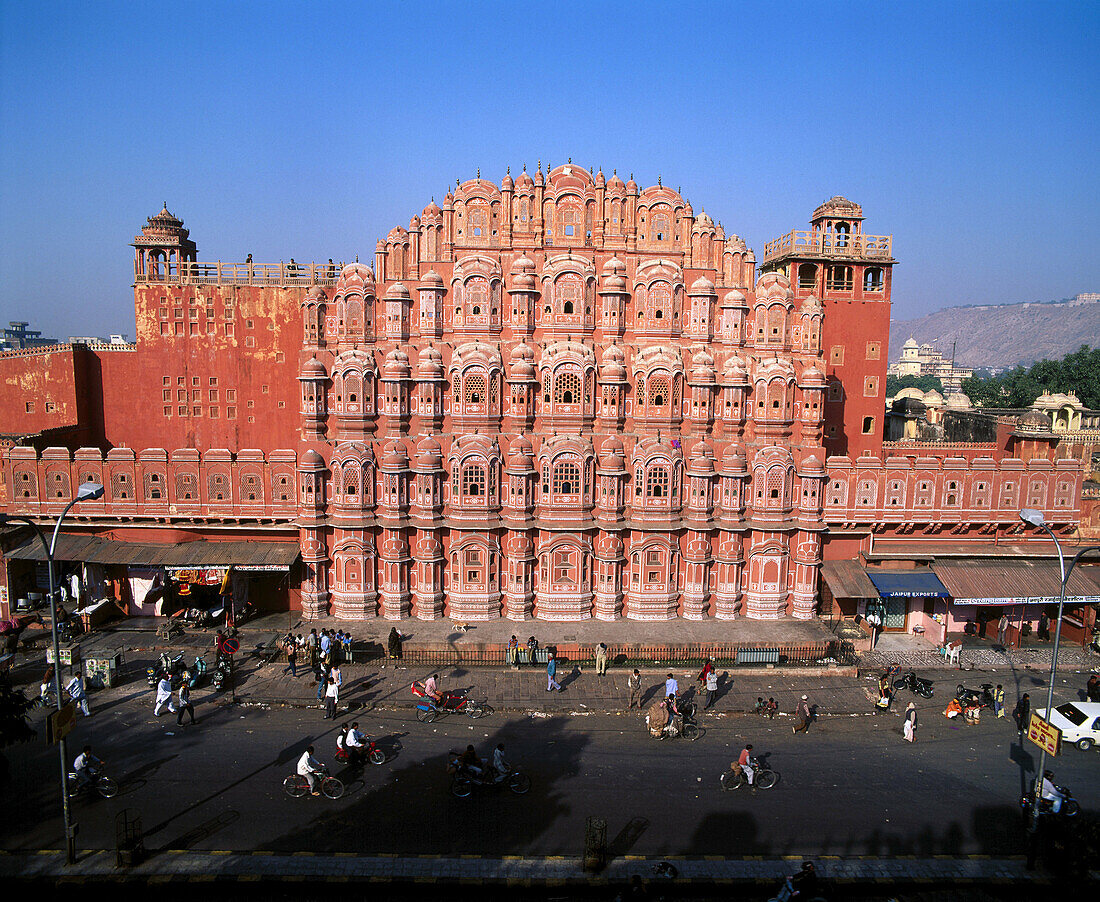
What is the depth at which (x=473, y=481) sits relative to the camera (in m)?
36.4

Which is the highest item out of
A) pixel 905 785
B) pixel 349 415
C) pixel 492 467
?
pixel 349 415

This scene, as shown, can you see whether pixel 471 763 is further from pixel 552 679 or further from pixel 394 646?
pixel 394 646

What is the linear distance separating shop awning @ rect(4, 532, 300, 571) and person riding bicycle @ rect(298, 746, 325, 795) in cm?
1506

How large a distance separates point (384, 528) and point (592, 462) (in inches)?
435

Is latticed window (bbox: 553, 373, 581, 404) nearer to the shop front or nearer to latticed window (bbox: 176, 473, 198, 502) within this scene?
latticed window (bbox: 176, 473, 198, 502)

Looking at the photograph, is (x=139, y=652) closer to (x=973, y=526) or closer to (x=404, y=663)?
(x=404, y=663)

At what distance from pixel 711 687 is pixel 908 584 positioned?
13.6 meters

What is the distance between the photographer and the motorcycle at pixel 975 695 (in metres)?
28.6

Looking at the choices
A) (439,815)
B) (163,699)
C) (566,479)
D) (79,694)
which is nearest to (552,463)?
(566,479)

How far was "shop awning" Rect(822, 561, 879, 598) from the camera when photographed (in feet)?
116

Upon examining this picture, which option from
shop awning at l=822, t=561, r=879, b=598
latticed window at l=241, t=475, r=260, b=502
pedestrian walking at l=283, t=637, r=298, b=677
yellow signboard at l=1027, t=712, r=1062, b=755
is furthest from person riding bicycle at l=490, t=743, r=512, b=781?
latticed window at l=241, t=475, r=260, b=502

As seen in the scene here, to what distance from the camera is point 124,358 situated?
141ft

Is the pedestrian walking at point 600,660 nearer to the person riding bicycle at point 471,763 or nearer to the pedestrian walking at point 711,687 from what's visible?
the pedestrian walking at point 711,687

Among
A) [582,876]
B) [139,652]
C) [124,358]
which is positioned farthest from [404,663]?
[124,358]
